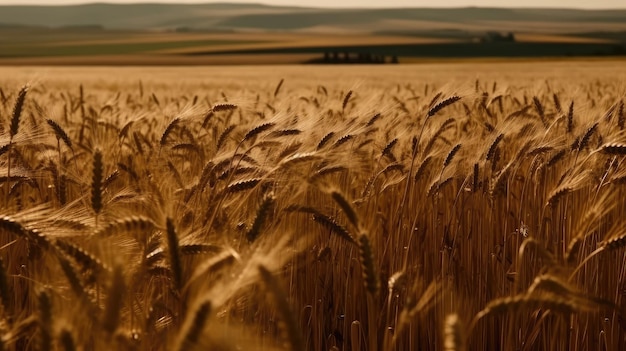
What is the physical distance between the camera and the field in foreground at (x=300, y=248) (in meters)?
1.22

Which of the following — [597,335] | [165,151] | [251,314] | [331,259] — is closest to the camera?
[251,314]

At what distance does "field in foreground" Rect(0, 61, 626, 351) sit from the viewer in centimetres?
122

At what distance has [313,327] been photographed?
2.33 m

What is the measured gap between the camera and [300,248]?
5.66 feet

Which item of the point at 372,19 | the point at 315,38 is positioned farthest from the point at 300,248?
the point at 372,19

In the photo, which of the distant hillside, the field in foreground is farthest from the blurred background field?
the field in foreground

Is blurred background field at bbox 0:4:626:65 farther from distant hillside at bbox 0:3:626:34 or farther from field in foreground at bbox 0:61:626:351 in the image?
field in foreground at bbox 0:61:626:351

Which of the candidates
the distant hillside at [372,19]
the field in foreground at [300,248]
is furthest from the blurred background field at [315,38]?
the field in foreground at [300,248]

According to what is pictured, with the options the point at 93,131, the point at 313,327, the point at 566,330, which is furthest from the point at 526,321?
the point at 93,131

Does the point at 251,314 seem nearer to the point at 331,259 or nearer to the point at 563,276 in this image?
the point at 331,259

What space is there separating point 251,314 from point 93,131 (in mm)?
2154

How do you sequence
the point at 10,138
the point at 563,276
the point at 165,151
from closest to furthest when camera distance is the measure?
the point at 563,276
the point at 10,138
the point at 165,151

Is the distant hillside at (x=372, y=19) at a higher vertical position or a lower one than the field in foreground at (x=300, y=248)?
higher

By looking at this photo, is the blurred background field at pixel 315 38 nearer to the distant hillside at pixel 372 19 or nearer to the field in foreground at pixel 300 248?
the distant hillside at pixel 372 19
